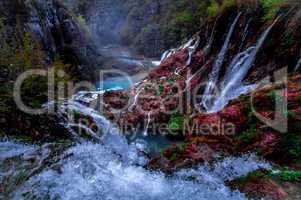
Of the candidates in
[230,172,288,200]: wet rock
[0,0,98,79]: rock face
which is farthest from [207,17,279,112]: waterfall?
[0,0,98,79]: rock face

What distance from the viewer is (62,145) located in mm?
6348

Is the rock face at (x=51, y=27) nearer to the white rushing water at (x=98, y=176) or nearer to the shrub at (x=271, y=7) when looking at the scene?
the white rushing water at (x=98, y=176)

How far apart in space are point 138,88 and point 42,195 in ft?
26.5

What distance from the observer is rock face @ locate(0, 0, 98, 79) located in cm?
1109

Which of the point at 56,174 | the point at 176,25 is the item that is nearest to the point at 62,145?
the point at 56,174

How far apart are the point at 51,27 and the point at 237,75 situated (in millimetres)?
9459

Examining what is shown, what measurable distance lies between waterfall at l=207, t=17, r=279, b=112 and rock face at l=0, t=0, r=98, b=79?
293 inches

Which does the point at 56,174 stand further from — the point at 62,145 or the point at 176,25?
the point at 176,25

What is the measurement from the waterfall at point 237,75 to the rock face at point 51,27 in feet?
24.4

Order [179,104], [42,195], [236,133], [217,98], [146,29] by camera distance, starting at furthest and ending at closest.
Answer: [146,29] → [179,104] → [217,98] → [236,133] → [42,195]

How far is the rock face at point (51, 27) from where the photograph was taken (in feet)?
36.4

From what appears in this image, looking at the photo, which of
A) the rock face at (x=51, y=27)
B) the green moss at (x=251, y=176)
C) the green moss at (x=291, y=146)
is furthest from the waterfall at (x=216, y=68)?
the rock face at (x=51, y=27)

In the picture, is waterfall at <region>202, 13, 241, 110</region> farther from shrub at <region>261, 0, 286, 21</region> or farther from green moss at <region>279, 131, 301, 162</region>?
green moss at <region>279, 131, 301, 162</region>

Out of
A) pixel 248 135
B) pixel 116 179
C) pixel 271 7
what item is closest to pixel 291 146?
pixel 248 135
